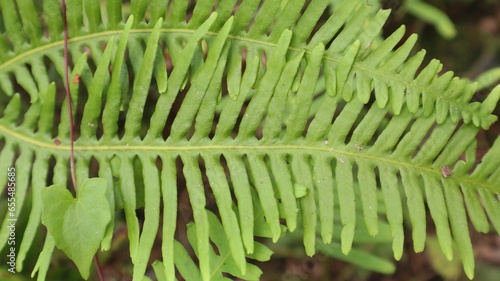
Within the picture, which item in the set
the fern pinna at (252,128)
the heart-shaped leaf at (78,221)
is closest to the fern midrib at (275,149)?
the fern pinna at (252,128)

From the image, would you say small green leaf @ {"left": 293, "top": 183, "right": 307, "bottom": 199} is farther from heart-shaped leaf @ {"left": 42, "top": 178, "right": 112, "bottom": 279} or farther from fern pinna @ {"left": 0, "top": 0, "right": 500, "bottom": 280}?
heart-shaped leaf @ {"left": 42, "top": 178, "right": 112, "bottom": 279}

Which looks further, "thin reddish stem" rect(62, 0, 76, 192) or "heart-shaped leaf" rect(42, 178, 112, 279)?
"thin reddish stem" rect(62, 0, 76, 192)

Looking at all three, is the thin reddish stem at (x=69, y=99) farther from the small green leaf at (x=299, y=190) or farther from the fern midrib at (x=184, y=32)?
the small green leaf at (x=299, y=190)

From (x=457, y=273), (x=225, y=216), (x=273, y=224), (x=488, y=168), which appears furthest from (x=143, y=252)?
(x=457, y=273)

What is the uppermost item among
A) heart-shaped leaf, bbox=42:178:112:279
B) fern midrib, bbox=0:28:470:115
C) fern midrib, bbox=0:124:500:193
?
fern midrib, bbox=0:28:470:115

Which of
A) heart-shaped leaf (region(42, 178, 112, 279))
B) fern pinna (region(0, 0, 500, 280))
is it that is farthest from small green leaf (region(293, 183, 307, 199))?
heart-shaped leaf (region(42, 178, 112, 279))

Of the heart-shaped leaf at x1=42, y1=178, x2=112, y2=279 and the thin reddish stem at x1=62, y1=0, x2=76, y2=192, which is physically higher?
the thin reddish stem at x1=62, y1=0, x2=76, y2=192

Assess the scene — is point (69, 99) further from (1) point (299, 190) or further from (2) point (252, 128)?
(1) point (299, 190)
